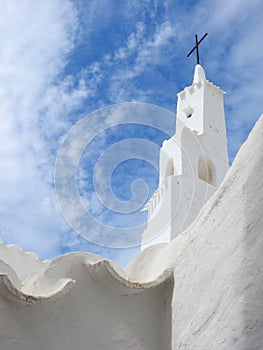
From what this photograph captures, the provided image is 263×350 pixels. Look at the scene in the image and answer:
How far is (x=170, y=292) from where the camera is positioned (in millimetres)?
3094

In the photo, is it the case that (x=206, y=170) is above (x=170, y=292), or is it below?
above

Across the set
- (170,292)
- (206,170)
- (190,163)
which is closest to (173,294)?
(170,292)

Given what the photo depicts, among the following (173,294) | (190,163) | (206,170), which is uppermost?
(206,170)

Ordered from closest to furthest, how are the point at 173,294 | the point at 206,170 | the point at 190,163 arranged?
the point at 173,294 < the point at 190,163 < the point at 206,170

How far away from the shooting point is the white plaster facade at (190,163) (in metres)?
18.4

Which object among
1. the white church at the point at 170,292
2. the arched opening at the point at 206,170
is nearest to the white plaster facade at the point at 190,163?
the arched opening at the point at 206,170

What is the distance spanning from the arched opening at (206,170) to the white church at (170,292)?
17.8 m

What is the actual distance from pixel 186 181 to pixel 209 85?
665 centimetres

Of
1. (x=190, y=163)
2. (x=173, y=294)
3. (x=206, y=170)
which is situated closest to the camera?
(x=173, y=294)

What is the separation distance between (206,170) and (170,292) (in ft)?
60.8

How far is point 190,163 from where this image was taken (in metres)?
20.1

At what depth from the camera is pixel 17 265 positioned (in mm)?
5656

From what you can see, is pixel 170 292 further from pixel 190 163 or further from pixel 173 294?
pixel 190 163

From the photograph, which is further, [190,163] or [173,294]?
[190,163]
